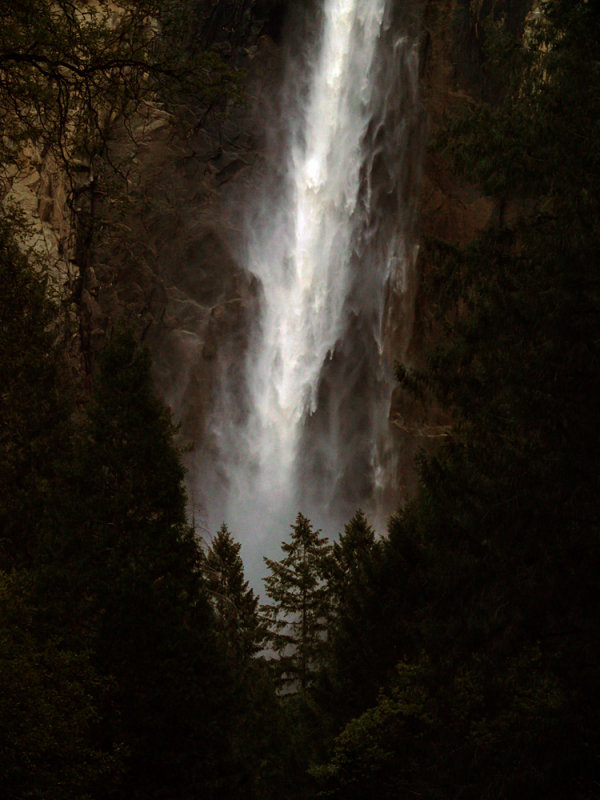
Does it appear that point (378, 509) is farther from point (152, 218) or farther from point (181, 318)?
point (152, 218)

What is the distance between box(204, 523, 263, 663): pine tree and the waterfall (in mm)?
8454

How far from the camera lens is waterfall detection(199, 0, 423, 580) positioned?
40.4 m

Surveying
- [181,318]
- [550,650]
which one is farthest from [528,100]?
[181,318]

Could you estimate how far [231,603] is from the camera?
53.8ft

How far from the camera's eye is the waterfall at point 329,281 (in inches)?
1591

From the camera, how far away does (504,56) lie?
430 inches

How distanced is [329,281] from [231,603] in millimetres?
28884

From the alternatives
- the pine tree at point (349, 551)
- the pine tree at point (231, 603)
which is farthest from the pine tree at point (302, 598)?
the pine tree at point (231, 603)

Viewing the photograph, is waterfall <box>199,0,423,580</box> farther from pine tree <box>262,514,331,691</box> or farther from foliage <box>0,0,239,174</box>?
foliage <box>0,0,239,174</box>

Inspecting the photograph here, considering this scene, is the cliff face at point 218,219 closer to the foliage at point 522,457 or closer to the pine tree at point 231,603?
the pine tree at point 231,603

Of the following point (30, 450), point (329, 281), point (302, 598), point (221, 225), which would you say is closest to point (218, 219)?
point (221, 225)

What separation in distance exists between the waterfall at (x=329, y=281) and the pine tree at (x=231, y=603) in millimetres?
8454

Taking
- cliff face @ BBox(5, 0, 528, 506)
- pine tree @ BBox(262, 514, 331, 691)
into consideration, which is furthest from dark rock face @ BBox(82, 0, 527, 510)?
pine tree @ BBox(262, 514, 331, 691)

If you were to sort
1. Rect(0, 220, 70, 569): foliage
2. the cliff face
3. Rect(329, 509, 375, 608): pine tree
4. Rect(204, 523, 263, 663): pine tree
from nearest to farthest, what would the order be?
1. Rect(204, 523, 263, 663): pine tree
2. Rect(0, 220, 70, 569): foliage
3. Rect(329, 509, 375, 608): pine tree
4. the cliff face
